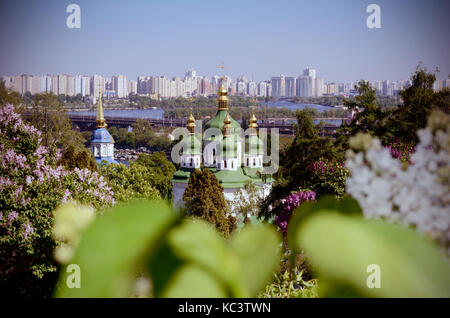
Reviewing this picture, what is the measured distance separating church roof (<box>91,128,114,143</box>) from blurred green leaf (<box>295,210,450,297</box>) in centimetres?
315

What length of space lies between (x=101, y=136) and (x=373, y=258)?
3592 millimetres

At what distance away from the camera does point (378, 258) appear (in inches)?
16.7

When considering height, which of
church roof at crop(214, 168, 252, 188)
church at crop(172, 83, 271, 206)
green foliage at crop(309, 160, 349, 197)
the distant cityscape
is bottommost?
church roof at crop(214, 168, 252, 188)

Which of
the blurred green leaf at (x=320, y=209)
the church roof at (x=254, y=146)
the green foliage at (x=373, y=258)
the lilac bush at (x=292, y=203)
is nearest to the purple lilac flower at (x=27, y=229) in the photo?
the lilac bush at (x=292, y=203)

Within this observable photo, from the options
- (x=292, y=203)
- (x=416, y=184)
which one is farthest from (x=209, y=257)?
(x=292, y=203)

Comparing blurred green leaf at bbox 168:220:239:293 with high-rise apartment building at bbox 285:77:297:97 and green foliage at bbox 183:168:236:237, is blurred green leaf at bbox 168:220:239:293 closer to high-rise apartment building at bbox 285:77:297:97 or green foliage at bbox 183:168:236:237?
high-rise apartment building at bbox 285:77:297:97

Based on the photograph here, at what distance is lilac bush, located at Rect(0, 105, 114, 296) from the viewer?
86.1 inches

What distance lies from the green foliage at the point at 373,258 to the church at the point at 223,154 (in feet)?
24.2

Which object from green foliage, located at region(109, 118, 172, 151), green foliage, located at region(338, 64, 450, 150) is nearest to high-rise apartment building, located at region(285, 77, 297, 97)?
green foliage, located at region(338, 64, 450, 150)

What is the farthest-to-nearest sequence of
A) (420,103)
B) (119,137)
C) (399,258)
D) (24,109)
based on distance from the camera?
(119,137) < (24,109) < (420,103) < (399,258)
